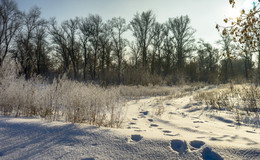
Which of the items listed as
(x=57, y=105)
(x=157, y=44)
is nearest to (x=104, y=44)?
(x=157, y=44)

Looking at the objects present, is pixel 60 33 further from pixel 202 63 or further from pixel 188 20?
pixel 202 63

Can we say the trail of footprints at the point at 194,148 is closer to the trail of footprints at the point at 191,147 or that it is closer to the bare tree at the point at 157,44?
the trail of footprints at the point at 191,147

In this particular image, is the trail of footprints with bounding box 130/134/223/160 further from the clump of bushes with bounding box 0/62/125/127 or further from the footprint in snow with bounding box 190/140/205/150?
the clump of bushes with bounding box 0/62/125/127

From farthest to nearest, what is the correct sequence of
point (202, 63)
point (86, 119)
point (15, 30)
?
point (202, 63) → point (15, 30) → point (86, 119)

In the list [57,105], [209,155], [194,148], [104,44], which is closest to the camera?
[209,155]

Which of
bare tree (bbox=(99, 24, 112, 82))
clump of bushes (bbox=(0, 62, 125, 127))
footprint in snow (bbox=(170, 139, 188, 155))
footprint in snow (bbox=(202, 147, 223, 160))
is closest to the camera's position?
footprint in snow (bbox=(202, 147, 223, 160))

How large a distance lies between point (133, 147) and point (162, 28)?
1088 inches

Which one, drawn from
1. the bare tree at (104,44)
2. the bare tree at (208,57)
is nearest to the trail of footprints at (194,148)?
the bare tree at (104,44)

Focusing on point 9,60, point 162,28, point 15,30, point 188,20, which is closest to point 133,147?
point 9,60

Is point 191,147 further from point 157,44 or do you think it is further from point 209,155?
point 157,44

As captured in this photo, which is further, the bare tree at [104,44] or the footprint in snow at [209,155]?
the bare tree at [104,44]

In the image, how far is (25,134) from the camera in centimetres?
231

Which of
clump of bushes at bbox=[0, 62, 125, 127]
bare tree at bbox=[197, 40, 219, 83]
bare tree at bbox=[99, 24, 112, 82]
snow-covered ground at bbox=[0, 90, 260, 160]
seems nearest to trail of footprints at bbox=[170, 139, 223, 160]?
snow-covered ground at bbox=[0, 90, 260, 160]

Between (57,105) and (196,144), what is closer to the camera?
(196,144)
